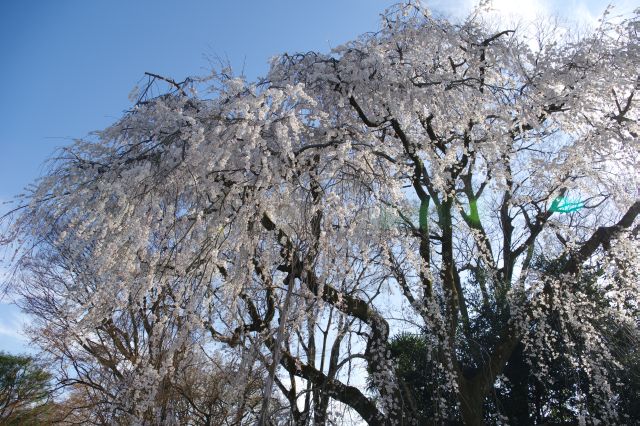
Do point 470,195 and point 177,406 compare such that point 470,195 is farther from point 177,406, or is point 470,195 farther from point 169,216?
point 169,216

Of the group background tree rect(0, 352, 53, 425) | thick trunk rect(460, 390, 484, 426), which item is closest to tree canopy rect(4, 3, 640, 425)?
thick trunk rect(460, 390, 484, 426)

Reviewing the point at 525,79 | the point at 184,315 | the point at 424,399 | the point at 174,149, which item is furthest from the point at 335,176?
the point at 424,399

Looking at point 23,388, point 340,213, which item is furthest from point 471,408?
point 23,388

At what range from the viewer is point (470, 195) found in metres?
7.71

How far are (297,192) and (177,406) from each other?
10.0ft

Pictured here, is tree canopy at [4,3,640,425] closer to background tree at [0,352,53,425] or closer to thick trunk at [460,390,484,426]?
thick trunk at [460,390,484,426]

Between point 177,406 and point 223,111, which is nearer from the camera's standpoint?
point 223,111

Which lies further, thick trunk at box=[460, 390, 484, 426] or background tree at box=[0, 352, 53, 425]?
background tree at box=[0, 352, 53, 425]

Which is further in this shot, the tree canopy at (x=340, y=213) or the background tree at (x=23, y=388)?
the background tree at (x=23, y=388)

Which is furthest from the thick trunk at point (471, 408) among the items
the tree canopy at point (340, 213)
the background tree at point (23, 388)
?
the background tree at point (23, 388)

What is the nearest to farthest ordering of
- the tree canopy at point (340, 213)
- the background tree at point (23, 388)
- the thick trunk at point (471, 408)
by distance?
the tree canopy at point (340, 213) → the thick trunk at point (471, 408) → the background tree at point (23, 388)

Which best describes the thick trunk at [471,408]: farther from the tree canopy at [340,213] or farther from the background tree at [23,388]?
the background tree at [23,388]

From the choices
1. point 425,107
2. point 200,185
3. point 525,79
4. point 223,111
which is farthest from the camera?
point 525,79

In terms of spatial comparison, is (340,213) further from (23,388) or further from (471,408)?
(23,388)
